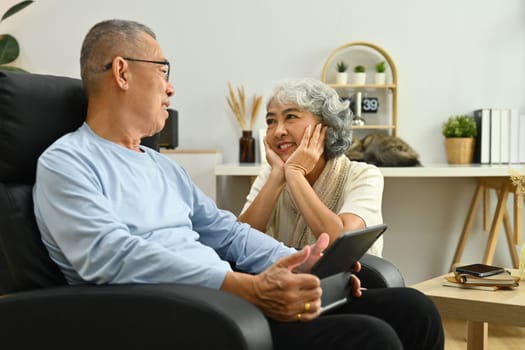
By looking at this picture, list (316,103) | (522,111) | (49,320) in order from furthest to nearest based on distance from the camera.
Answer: (522,111), (316,103), (49,320)

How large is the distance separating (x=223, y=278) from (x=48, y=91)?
0.64 meters

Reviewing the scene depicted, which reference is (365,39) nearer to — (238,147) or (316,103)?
(238,147)

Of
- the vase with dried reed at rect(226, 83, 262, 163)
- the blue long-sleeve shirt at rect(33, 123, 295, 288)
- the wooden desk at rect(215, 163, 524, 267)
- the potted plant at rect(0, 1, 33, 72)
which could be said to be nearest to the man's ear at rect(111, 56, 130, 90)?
the blue long-sleeve shirt at rect(33, 123, 295, 288)

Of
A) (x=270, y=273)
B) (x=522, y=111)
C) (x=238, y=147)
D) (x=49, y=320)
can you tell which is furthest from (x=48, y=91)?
(x=522, y=111)

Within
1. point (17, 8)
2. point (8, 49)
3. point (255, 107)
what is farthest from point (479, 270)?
point (8, 49)

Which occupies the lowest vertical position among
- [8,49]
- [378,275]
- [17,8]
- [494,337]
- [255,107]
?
[494,337]

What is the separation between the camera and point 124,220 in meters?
1.67

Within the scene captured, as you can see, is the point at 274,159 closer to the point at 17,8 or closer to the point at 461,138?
the point at 461,138

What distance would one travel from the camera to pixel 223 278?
1534 mm

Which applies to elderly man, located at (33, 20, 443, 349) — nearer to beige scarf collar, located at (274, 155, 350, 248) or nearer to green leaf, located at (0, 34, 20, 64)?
beige scarf collar, located at (274, 155, 350, 248)

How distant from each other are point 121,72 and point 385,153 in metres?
2.31

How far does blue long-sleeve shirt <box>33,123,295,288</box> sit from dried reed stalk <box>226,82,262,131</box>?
2.25m

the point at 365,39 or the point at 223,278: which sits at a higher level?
the point at 365,39

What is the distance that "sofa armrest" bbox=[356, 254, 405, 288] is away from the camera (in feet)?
6.40
